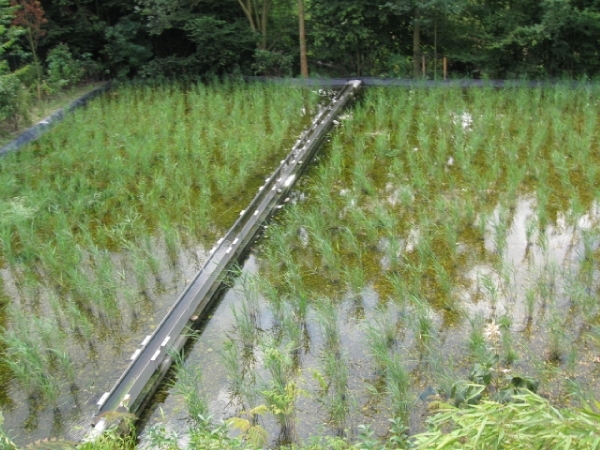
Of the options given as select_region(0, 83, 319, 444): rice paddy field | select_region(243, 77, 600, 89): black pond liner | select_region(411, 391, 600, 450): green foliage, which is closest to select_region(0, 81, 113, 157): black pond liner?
select_region(0, 83, 319, 444): rice paddy field

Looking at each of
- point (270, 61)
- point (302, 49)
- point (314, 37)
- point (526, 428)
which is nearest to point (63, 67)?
point (270, 61)

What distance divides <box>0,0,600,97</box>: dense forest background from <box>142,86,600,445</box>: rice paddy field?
1.97 meters

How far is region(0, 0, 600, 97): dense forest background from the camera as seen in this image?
8094 mm

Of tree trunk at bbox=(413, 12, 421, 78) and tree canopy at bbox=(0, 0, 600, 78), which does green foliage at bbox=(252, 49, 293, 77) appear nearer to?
tree canopy at bbox=(0, 0, 600, 78)

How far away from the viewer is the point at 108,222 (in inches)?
209

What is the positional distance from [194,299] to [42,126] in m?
4.15

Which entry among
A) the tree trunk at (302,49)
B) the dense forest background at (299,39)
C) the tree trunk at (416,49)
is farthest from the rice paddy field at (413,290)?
the tree trunk at (302,49)

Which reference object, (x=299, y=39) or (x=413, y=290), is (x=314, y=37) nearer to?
(x=299, y=39)

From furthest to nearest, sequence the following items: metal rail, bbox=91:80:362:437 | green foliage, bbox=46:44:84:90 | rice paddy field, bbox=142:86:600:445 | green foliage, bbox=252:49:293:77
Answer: green foliage, bbox=252:49:293:77
green foliage, bbox=46:44:84:90
metal rail, bbox=91:80:362:437
rice paddy field, bbox=142:86:600:445

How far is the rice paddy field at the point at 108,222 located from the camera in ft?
11.8

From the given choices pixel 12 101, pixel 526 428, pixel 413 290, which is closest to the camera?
pixel 526 428

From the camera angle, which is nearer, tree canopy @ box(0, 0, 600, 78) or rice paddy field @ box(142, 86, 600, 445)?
rice paddy field @ box(142, 86, 600, 445)

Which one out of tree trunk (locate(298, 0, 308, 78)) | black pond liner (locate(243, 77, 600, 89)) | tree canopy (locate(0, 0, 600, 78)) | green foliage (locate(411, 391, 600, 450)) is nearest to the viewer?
green foliage (locate(411, 391, 600, 450))

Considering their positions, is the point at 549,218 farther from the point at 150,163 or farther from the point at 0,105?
the point at 0,105
